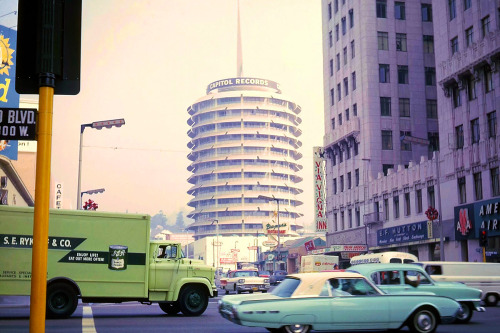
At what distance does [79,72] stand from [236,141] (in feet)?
585

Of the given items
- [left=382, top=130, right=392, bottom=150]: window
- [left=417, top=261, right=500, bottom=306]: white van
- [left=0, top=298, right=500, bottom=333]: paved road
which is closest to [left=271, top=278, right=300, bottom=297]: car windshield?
[left=0, top=298, right=500, bottom=333]: paved road

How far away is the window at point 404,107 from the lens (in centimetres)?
6938

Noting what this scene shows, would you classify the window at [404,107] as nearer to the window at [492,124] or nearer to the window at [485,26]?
the window at [485,26]

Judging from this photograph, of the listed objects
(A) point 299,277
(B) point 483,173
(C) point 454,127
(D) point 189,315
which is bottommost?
(D) point 189,315

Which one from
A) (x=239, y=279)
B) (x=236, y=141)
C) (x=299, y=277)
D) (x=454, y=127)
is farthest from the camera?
(x=236, y=141)

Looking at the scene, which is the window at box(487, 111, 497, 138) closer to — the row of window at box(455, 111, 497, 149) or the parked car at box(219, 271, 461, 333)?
the row of window at box(455, 111, 497, 149)

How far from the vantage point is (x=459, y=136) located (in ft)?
168

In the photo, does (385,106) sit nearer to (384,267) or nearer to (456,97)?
(456,97)

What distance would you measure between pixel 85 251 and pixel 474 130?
35001mm

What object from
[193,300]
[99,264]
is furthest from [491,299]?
[99,264]

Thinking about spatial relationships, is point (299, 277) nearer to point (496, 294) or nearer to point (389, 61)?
point (496, 294)

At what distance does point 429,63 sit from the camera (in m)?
71.1

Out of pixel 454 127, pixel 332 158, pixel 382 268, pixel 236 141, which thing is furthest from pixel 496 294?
pixel 236 141

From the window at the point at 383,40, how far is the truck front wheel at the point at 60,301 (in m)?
54.4
